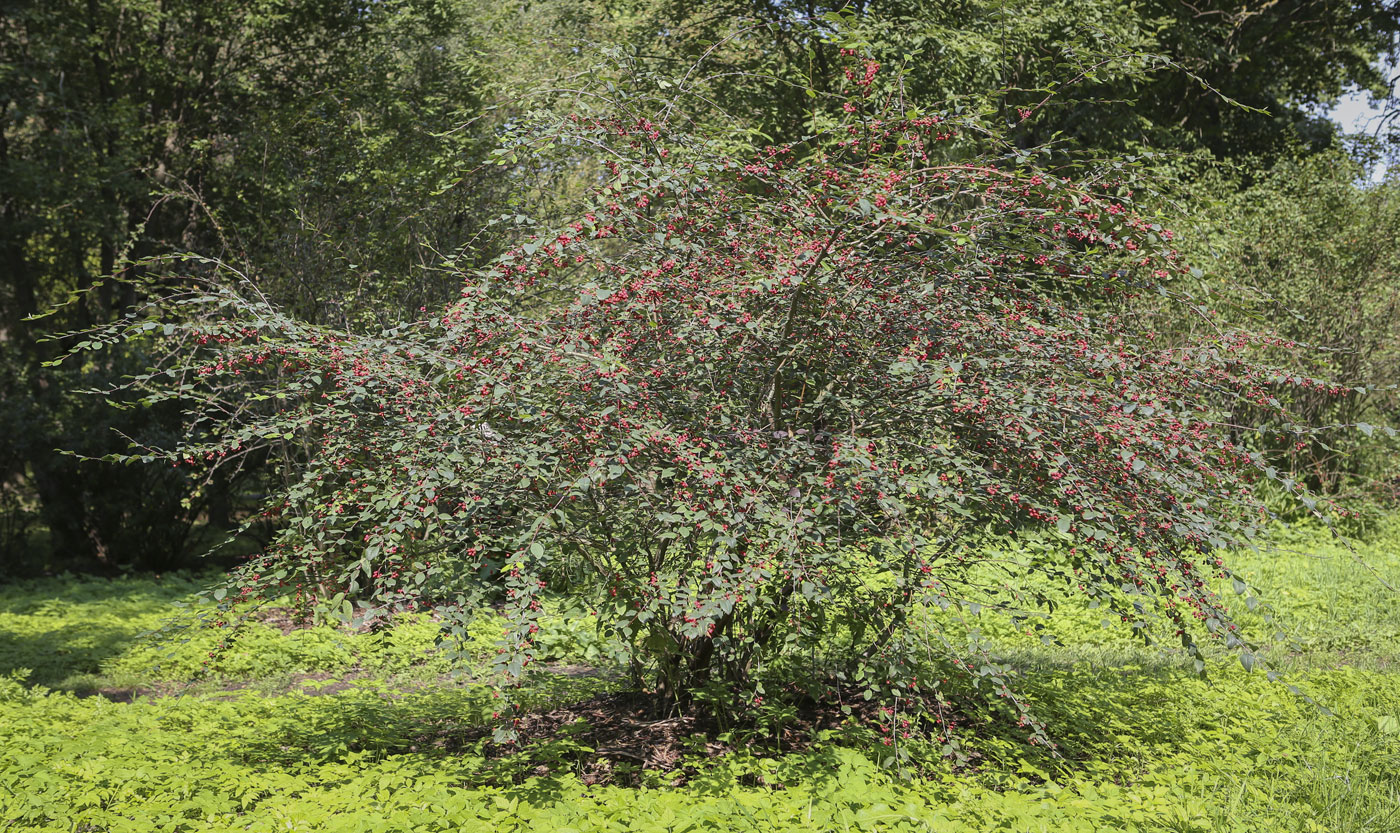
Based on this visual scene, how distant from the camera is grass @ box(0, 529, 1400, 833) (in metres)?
3.81

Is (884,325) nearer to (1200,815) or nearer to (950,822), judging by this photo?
(950,822)

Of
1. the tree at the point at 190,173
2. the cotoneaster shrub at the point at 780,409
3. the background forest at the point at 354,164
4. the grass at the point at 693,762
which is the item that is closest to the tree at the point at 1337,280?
the background forest at the point at 354,164

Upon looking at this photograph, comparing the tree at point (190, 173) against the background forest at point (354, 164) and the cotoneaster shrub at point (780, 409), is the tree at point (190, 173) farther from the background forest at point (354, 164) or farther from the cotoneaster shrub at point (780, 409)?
the cotoneaster shrub at point (780, 409)

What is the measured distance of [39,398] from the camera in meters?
11.5

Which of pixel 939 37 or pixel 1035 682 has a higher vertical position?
pixel 939 37

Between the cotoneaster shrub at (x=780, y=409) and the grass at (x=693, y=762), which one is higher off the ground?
the cotoneaster shrub at (x=780, y=409)

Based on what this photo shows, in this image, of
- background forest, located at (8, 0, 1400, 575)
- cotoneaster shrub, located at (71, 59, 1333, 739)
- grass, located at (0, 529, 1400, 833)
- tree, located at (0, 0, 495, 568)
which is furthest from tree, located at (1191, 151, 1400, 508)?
tree, located at (0, 0, 495, 568)

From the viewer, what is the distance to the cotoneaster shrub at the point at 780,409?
3717mm

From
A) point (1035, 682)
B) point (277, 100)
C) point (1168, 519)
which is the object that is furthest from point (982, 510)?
point (277, 100)

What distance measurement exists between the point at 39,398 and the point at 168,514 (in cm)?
205

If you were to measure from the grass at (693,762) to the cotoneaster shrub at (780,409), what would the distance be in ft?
2.03

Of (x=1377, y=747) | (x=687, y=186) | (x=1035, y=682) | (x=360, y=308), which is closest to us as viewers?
(x=687, y=186)

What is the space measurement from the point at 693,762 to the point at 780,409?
5.81 ft

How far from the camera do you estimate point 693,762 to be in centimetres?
453
